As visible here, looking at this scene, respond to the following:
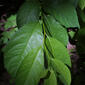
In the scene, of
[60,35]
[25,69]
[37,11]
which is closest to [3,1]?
[37,11]

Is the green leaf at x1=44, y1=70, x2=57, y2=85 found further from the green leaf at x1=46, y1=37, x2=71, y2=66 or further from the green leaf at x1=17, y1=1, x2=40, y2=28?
the green leaf at x1=17, y1=1, x2=40, y2=28

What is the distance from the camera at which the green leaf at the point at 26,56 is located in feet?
1.52

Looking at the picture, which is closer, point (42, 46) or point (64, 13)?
point (42, 46)

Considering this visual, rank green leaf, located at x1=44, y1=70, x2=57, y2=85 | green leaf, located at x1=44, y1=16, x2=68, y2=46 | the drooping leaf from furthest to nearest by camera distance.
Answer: the drooping leaf
green leaf, located at x1=44, y1=16, x2=68, y2=46
green leaf, located at x1=44, y1=70, x2=57, y2=85

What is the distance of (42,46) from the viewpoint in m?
0.53

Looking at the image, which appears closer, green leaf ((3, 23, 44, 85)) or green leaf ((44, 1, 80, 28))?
green leaf ((3, 23, 44, 85))

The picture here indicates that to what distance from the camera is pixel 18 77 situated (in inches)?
18.5

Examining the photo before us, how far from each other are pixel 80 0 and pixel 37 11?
0.81 feet

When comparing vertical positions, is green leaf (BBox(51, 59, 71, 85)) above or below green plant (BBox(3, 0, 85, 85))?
below

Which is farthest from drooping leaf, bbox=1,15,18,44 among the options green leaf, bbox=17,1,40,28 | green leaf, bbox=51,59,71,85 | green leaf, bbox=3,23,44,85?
green leaf, bbox=51,59,71,85

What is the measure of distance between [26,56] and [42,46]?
86mm

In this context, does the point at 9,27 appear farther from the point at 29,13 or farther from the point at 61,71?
the point at 61,71

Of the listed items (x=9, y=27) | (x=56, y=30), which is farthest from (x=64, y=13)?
(x=9, y=27)

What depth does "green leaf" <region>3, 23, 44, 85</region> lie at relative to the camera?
1.52ft
